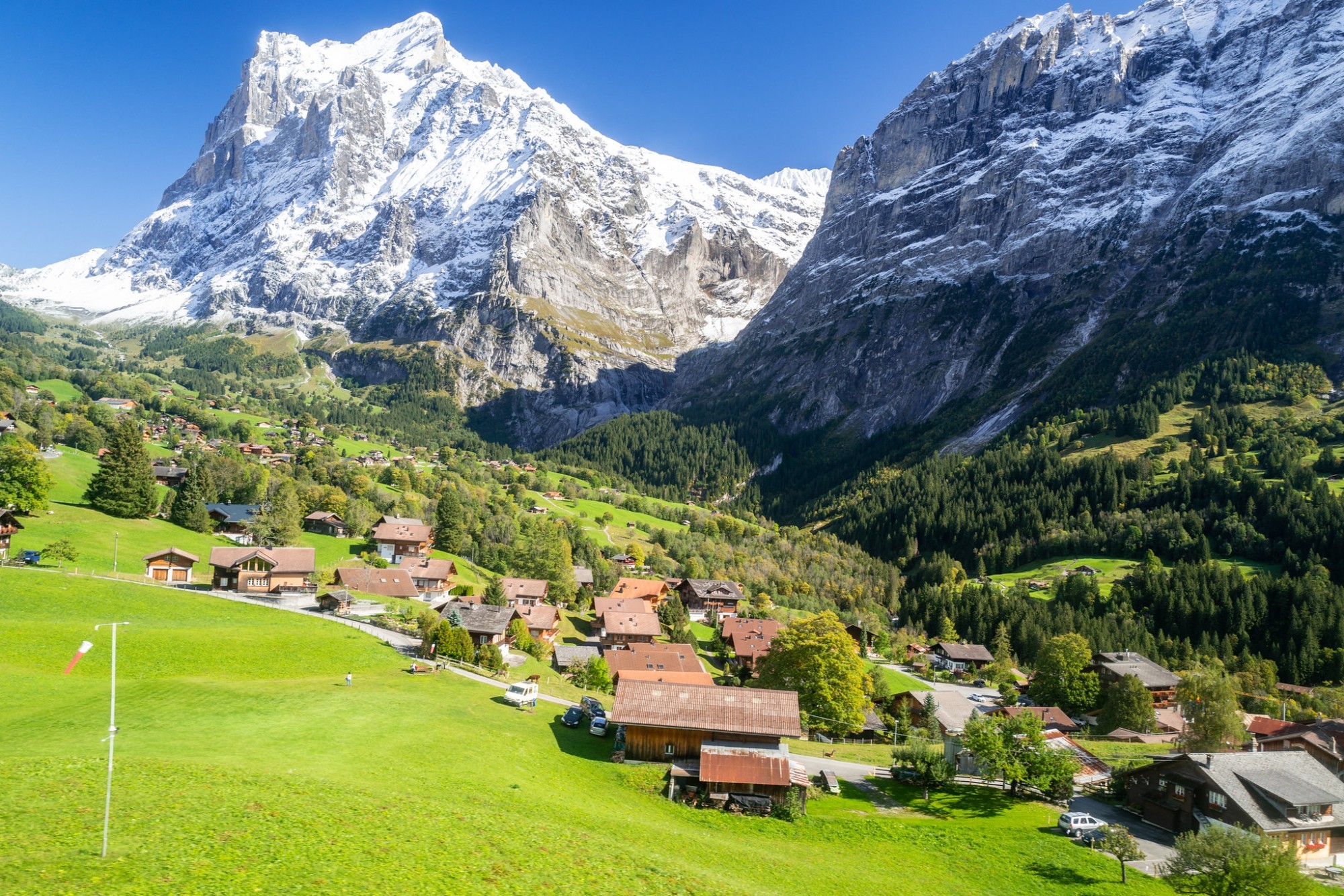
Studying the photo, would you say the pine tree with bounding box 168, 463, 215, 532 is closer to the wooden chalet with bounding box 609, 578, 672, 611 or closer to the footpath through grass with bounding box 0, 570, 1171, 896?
the footpath through grass with bounding box 0, 570, 1171, 896

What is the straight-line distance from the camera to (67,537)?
77438 millimetres

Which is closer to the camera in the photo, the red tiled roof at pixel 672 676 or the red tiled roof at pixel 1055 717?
the red tiled roof at pixel 672 676

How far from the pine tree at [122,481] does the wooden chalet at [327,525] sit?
25.3m

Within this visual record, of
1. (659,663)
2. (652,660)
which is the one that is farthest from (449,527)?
(659,663)

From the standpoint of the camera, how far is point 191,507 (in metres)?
96.2

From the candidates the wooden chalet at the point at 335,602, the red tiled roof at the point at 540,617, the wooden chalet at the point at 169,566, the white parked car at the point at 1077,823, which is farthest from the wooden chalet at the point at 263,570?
the white parked car at the point at 1077,823

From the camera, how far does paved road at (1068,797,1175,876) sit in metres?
38.9

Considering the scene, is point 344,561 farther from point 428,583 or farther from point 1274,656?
point 1274,656

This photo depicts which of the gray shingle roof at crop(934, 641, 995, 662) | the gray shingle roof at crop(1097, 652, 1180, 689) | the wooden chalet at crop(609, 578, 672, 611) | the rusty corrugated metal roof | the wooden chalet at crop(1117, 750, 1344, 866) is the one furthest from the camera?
the wooden chalet at crop(609, 578, 672, 611)

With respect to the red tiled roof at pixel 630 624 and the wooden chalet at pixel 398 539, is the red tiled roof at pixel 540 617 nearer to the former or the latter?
the red tiled roof at pixel 630 624

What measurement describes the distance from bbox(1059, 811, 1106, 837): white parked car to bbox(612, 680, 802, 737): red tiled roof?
50.6ft

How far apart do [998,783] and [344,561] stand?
82459 mm

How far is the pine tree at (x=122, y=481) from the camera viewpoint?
293ft

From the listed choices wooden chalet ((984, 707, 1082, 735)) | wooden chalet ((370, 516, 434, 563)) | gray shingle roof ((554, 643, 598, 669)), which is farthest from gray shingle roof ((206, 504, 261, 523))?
wooden chalet ((984, 707, 1082, 735))
